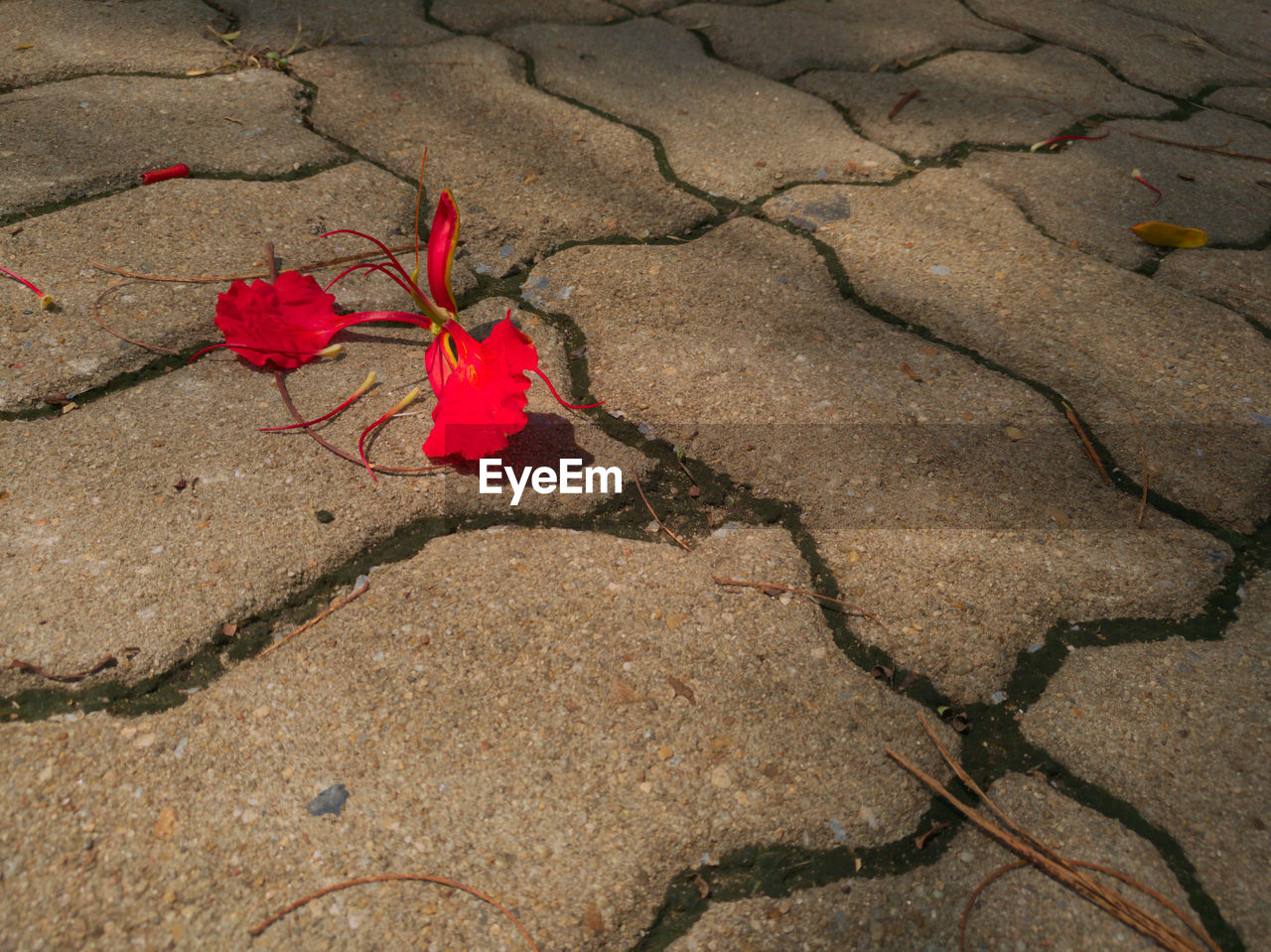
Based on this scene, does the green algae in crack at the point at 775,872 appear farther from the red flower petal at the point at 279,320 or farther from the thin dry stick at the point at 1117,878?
the red flower petal at the point at 279,320

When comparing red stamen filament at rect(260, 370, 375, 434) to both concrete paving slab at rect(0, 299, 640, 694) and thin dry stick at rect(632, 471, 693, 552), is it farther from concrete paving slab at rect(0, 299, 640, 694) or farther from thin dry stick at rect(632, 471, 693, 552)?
thin dry stick at rect(632, 471, 693, 552)

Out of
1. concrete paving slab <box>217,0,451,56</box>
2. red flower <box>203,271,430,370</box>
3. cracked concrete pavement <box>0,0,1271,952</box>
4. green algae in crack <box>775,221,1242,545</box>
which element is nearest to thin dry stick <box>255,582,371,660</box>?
cracked concrete pavement <box>0,0,1271,952</box>

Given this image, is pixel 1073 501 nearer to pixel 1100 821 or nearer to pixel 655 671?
pixel 1100 821

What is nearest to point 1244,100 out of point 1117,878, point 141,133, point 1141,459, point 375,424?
point 1141,459

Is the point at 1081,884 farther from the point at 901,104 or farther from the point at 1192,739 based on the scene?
the point at 901,104

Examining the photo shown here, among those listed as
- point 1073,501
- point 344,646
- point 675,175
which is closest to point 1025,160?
point 675,175

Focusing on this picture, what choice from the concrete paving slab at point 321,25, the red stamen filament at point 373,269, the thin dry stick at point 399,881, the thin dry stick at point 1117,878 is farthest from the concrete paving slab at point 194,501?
the concrete paving slab at point 321,25
